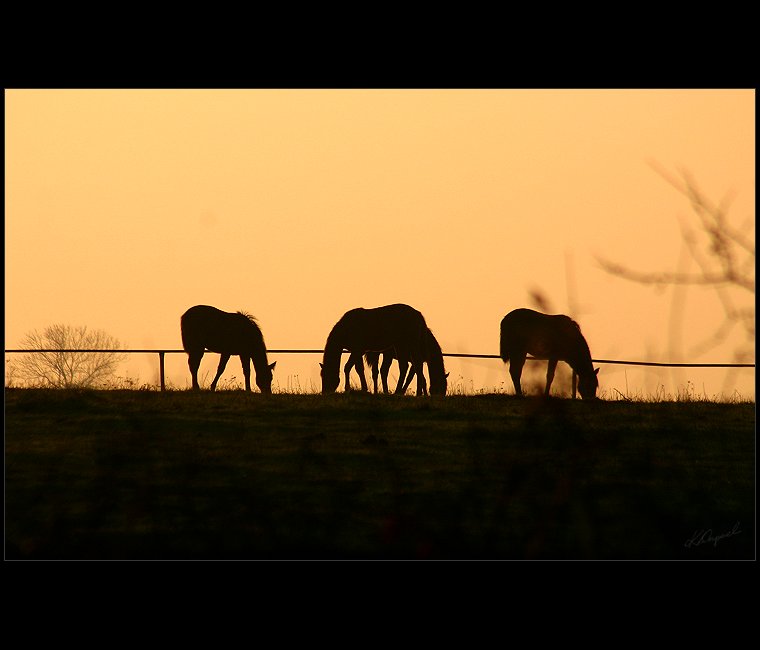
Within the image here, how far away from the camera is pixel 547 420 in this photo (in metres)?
15.6

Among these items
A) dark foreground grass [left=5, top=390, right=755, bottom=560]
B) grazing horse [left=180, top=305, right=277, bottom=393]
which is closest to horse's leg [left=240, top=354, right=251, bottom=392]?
grazing horse [left=180, top=305, right=277, bottom=393]

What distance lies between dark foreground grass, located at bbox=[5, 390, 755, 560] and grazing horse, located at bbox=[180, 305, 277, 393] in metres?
8.67

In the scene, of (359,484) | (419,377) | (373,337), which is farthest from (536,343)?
(359,484)

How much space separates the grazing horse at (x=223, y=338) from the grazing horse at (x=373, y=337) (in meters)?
1.76

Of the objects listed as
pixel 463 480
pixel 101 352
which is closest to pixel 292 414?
pixel 463 480

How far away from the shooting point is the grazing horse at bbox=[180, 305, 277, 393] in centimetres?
2631

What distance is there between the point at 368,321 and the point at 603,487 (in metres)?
13.9

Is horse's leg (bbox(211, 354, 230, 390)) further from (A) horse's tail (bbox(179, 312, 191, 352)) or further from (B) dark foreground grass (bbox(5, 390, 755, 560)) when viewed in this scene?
(B) dark foreground grass (bbox(5, 390, 755, 560))

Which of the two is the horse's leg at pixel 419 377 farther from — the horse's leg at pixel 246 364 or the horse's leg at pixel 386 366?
the horse's leg at pixel 246 364

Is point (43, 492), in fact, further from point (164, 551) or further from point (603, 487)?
point (603, 487)

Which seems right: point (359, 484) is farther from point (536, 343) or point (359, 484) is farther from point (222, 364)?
point (222, 364)

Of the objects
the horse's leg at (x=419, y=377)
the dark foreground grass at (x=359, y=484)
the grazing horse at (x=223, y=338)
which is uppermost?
the grazing horse at (x=223, y=338)

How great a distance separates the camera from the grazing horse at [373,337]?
25.5m

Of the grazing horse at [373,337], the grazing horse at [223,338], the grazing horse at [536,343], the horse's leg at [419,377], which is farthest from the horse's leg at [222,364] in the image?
the grazing horse at [536,343]
